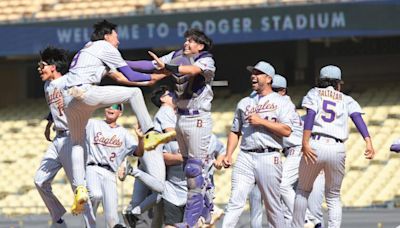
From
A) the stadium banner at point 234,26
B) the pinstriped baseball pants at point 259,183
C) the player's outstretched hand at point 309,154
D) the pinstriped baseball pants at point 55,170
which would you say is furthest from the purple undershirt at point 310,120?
the stadium banner at point 234,26

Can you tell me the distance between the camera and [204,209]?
487 inches

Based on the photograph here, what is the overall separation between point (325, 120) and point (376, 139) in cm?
1019

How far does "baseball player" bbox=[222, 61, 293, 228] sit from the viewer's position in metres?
13.3

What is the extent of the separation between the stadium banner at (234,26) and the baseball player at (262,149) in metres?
11.2

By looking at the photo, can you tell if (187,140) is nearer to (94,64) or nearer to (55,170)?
(94,64)

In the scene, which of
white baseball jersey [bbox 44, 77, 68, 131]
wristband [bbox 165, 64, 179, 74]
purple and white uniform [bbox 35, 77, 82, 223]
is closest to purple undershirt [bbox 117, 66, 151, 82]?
wristband [bbox 165, 64, 179, 74]

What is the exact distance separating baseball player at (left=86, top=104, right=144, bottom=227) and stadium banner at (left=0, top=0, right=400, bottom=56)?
10.6 meters

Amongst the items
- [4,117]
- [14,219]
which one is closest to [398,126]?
[14,219]

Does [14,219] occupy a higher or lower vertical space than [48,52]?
lower

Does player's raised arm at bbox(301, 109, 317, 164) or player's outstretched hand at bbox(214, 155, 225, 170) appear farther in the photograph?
player's outstretched hand at bbox(214, 155, 225, 170)

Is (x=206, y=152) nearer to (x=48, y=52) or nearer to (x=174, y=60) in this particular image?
(x=174, y=60)

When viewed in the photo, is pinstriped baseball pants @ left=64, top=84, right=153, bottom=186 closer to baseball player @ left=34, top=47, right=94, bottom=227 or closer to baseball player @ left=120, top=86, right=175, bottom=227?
baseball player @ left=34, top=47, right=94, bottom=227

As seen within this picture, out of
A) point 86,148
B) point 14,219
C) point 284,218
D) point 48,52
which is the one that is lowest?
point 14,219

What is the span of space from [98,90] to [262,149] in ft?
6.50
